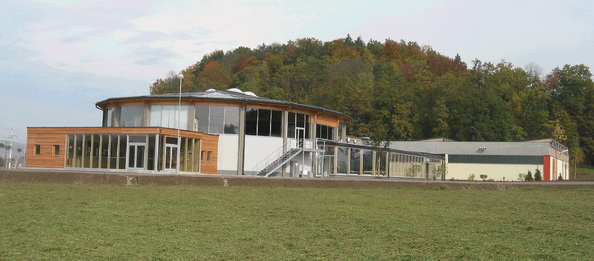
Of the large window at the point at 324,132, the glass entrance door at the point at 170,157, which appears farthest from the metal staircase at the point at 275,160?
the glass entrance door at the point at 170,157

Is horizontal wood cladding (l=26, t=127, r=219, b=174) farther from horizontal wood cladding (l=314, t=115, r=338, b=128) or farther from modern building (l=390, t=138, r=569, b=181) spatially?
modern building (l=390, t=138, r=569, b=181)

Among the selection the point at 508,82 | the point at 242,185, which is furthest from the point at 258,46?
the point at 242,185

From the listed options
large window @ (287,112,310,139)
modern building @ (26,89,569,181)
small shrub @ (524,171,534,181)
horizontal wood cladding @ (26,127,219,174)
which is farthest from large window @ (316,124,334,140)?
small shrub @ (524,171,534,181)

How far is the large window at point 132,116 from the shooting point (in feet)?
151

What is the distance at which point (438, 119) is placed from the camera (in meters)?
86.8

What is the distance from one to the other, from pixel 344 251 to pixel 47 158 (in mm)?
38130

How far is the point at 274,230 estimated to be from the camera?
12172 mm

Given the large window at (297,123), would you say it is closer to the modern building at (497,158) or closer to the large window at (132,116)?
the large window at (132,116)

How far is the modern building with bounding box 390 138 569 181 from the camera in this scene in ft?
219

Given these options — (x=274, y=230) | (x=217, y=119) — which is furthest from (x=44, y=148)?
(x=274, y=230)

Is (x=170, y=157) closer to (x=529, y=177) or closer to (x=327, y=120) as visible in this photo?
(x=327, y=120)

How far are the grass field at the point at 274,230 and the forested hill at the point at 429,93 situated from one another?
65165 mm

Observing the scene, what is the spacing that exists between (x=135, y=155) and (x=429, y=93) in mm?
64350

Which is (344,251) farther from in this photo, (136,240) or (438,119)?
(438,119)
